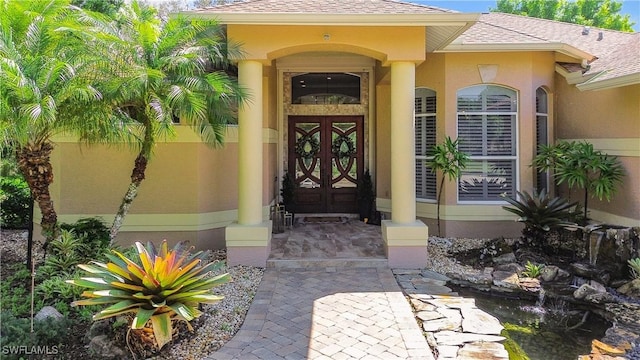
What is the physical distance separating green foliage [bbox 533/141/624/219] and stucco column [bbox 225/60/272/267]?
579cm

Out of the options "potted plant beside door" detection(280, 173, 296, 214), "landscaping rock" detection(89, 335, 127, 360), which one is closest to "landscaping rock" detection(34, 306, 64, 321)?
"landscaping rock" detection(89, 335, 127, 360)

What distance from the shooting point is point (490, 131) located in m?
9.33

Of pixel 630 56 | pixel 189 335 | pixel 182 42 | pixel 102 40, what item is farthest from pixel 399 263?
pixel 630 56

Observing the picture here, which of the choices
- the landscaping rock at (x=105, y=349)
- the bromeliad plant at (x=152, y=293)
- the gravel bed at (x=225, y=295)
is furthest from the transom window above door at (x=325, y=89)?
the landscaping rock at (x=105, y=349)

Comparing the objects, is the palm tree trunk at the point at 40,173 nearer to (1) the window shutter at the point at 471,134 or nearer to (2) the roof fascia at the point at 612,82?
(1) the window shutter at the point at 471,134

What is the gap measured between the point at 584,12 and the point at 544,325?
27471 mm

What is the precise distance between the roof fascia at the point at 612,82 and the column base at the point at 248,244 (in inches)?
259

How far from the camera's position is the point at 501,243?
8336mm

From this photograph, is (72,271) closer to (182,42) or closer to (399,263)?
(182,42)

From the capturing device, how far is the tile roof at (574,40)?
8.12 m

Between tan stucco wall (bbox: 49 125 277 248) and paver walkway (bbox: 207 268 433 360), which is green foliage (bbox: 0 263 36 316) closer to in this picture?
tan stucco wall (bbox: 49 125 277 248)

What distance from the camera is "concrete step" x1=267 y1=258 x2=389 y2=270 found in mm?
7023

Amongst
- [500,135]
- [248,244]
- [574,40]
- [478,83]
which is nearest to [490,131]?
[500,135]

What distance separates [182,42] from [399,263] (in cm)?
485
